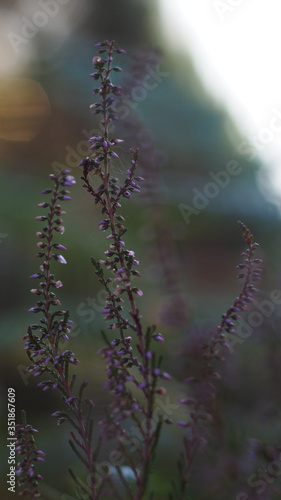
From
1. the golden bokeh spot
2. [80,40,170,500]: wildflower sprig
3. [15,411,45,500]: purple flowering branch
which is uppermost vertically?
the golden bokeh spot

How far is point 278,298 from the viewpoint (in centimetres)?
108

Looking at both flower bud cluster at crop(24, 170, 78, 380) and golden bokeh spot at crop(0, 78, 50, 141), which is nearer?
flower bud cluster at crop(24, 170, 78, 380)

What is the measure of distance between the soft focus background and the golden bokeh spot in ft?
0.06

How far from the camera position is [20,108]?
18.4 feet

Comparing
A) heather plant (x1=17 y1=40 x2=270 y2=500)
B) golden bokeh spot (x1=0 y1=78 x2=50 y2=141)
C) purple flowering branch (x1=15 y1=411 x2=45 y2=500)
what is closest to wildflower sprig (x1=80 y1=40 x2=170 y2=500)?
heather plant (x1=17 y1=40 x2=270 y2=500)

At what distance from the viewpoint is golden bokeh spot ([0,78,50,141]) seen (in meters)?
5.44

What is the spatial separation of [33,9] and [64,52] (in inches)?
31.0

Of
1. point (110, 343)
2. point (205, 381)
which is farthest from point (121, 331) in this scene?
point (205, 381)

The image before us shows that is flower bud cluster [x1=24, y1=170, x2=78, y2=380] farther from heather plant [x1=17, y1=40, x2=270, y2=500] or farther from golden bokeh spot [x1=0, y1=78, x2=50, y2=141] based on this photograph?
golden bokeh spot [x1=0, y1=78, x2=50, y2=141]

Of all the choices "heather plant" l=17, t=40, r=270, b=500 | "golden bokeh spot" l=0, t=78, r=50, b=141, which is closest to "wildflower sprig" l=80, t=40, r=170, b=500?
"heather plant" l=17, t=40, r=270, b=500

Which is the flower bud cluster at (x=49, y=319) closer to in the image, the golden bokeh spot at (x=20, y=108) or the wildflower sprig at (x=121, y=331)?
the wildflower sprig at (x=121, y=331)

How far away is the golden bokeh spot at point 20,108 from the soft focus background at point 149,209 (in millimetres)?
20

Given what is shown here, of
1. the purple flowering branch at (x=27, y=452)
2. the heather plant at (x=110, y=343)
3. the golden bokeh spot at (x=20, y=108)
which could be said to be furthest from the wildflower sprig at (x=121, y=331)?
the golden bokeh spot at (x=20, y=108)

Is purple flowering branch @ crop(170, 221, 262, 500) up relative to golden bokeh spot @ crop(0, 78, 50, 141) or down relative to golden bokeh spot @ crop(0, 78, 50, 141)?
down
